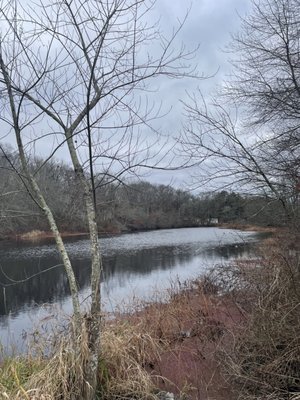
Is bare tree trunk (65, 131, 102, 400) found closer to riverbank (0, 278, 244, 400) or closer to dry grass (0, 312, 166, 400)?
dry grass (0, 312, 166, 400)

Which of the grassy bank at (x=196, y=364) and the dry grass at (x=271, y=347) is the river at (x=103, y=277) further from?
the dry grass at (x=271, y=347)

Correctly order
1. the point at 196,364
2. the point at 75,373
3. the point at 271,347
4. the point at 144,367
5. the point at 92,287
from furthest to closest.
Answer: the point at 196,364
the point at 144,367
the point at 271,347
the point at 92,287
the point at 75,373

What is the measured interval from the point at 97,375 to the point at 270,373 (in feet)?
6.07

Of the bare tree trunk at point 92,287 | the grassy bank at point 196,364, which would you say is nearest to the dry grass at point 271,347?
the grassy bank at point 196,364

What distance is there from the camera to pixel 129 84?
4.73 m

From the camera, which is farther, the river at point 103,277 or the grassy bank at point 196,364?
the river at point 103,277

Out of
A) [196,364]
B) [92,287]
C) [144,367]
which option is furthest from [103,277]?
[92,287]

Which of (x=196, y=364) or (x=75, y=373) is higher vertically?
(x=75, y=373)

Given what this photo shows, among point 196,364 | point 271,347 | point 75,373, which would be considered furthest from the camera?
point 196,364

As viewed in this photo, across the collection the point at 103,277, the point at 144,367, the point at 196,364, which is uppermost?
the point at 103,277

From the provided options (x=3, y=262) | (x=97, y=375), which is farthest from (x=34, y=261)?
(x=97, y=375)

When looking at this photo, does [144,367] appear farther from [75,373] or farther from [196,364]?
[75,373]

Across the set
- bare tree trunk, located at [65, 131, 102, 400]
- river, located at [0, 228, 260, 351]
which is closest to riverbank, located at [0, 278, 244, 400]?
bare tree trunk, located at [65, 131, 102, 400]

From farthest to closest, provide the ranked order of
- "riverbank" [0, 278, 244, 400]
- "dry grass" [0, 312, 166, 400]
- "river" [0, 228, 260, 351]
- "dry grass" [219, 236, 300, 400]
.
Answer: "river" [0, 228, 260, 351] → "riverbank" [0, 278, 244, 400] → "dry grass" [219, 236, 300, 400] → "dry grass" [0, 312, 166, 400]
